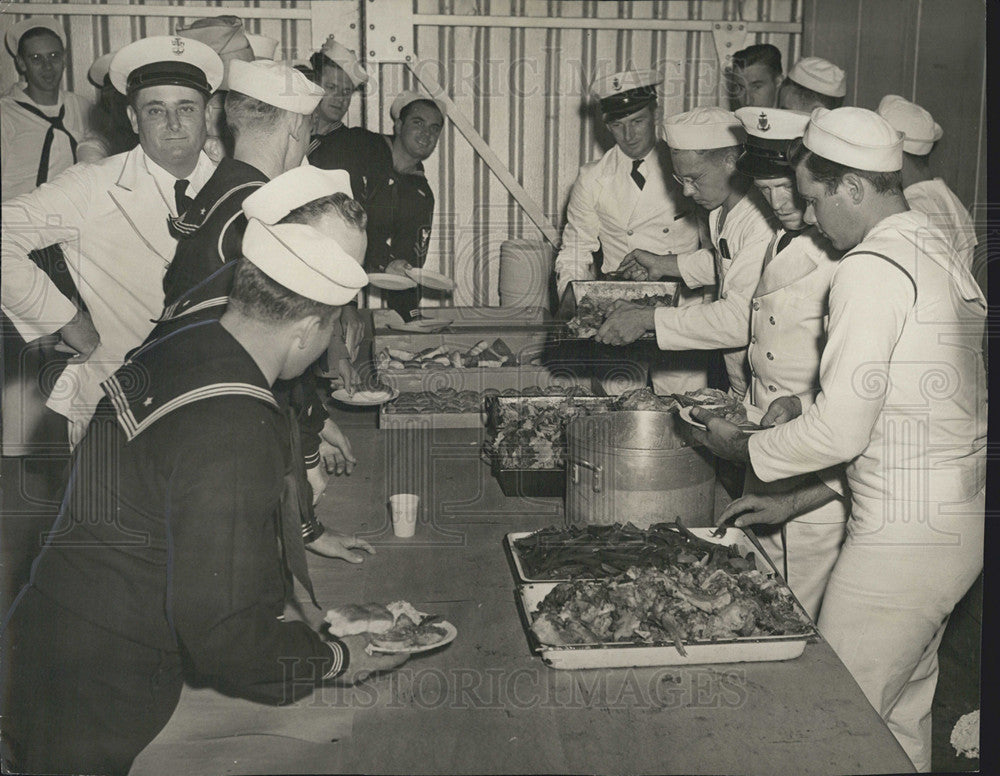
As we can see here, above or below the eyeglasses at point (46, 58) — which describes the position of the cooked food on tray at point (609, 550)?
below

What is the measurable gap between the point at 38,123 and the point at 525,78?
10.7ft

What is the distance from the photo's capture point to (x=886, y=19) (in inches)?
182

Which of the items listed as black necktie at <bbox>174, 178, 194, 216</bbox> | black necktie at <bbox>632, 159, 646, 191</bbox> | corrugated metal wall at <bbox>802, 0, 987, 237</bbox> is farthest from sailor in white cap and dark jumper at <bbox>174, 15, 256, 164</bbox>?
corrugated metal wall at <bbox>802, 0, 987, 237</bbox>

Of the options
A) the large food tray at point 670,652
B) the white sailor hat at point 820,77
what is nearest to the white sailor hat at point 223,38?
the large food tray at point 670,652

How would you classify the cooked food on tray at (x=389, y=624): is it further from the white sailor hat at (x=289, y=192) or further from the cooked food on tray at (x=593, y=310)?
the cooked food on tray at (x=593, y=310)

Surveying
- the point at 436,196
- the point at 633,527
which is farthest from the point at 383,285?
the point at 633,527

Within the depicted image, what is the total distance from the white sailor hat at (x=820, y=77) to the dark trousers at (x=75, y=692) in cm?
362

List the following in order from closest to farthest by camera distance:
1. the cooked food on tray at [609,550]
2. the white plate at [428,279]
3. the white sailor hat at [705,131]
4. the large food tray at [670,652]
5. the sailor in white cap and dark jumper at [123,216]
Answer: the large food tray at [670,652] < the cooked food on tray at [609,550] < the sailor in white cap and dark jumper at [123,216] < the white sailor hat at [705,131] < the white plate at [428,279]

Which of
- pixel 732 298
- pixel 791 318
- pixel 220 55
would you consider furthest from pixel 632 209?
pixel 220 55

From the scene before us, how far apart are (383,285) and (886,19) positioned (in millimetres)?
2734

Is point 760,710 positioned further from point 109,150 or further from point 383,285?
point 383,285

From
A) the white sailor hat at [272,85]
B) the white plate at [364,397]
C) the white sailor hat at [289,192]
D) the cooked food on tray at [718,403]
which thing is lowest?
the white plate at [364,397]

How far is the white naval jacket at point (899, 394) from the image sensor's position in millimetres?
2230

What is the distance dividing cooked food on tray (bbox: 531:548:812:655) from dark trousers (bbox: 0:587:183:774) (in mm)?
807
